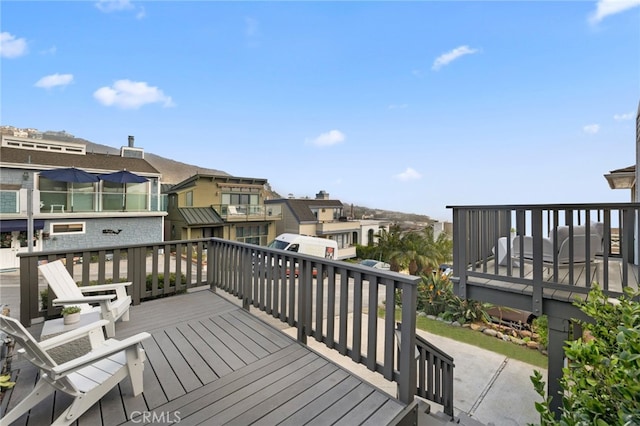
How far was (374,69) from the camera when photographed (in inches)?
672

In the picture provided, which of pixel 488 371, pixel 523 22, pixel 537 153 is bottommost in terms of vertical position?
pixel 488 371

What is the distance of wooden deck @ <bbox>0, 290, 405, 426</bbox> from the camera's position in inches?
73.0

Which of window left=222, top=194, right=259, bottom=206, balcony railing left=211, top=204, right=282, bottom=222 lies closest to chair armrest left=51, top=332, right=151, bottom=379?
balcony railing left=211, top=204, right=282, bottom=222

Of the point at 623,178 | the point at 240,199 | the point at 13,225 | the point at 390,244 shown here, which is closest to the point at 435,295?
the point at 623,178

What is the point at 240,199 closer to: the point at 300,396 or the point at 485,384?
the point at 485,384

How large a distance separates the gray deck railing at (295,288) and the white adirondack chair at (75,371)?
4.60ft

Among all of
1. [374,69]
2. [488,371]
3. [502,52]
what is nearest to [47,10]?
[488,371]

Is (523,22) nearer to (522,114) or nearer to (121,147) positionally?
(522,114)

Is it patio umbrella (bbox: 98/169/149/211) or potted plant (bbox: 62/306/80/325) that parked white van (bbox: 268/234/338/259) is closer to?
patio umbrella (bbox: 98/169/149/211)

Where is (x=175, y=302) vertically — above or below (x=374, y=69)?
below

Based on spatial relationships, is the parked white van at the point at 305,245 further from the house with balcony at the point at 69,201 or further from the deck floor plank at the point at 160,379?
the deck floor plank at the point at 160,379

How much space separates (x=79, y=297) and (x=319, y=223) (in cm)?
1881

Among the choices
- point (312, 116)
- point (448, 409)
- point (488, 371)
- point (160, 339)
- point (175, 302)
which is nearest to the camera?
point (160, 339)

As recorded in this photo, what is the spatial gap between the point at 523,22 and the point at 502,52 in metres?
3.30
